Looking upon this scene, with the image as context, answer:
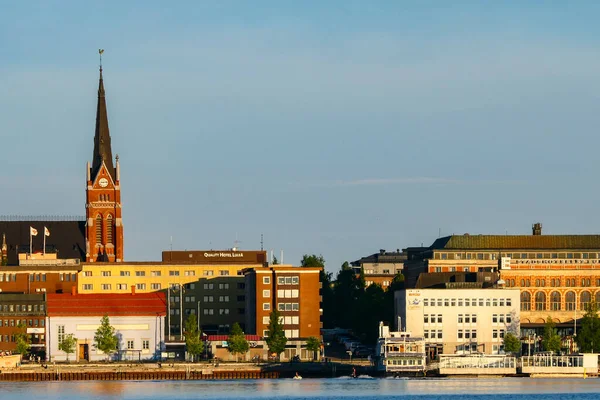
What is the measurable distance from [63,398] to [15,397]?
635 centimetres

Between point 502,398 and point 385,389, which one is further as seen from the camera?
point 385,389

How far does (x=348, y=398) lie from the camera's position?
610 ft

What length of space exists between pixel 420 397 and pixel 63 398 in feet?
118

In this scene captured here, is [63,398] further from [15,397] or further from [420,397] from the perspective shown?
[420,397]

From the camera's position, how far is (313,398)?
610 feet

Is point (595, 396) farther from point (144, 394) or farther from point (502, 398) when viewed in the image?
point (144, 394)

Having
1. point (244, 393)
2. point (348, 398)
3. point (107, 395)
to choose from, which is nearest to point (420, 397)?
point (348, 398)

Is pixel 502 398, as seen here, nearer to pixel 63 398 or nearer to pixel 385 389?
pixel 385 389

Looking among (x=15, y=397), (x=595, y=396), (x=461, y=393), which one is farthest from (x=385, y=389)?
(x=15, y=397)

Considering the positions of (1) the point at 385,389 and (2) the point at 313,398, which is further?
(1) the point at 385,389

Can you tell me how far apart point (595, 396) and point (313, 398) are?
91.8ft

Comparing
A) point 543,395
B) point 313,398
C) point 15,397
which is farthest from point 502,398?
point 15,397

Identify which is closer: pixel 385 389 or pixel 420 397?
pixel 420 397

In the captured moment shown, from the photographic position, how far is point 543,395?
18862 cm
